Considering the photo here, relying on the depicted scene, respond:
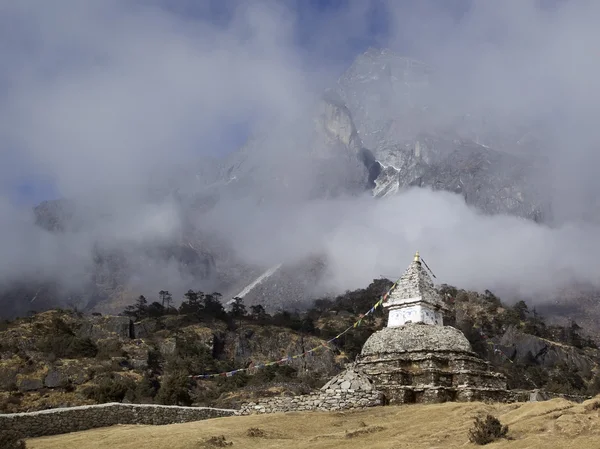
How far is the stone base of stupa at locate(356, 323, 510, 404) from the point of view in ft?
73.0

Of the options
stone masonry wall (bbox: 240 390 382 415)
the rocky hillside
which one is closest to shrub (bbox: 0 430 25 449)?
stone masonry wall (bbox: 240 390 382 415)

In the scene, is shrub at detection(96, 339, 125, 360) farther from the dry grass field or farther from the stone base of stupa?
the dry grass field

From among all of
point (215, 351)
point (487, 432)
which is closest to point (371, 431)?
point (487, 432)

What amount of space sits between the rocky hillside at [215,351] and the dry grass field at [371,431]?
14572 millimetres

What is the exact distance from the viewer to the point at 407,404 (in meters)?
21.4

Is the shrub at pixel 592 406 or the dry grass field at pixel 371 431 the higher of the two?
the shrub at pixel 592 406

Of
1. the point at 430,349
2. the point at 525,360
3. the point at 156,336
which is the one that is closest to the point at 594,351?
the point at 525,360

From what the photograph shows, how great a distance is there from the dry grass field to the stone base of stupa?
270 centimetres

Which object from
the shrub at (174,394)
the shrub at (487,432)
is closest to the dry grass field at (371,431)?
the shrub at (487,432)

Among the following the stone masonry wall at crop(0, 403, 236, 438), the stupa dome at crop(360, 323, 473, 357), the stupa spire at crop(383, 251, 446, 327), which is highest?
the stupa spire at crop(383, 251, 446, 327)

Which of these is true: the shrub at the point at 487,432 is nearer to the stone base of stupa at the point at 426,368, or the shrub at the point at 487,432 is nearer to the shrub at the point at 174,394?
the stone base of stupa at the point at 426,368

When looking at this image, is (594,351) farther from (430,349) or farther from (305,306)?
(430,349)

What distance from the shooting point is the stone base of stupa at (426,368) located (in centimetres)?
2227

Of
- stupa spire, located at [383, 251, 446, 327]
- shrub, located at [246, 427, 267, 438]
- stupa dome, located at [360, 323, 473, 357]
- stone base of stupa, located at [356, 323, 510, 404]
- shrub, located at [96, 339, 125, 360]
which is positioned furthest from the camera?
shrub, located at [96, 339, 125, 360]
